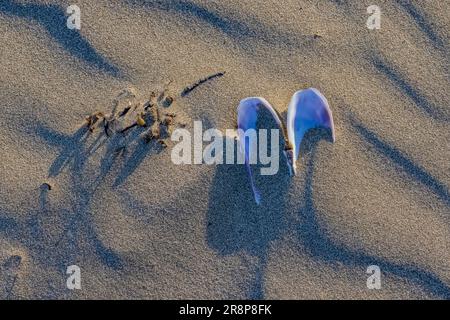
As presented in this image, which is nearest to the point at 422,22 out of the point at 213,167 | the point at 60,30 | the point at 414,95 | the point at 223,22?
the point at 414,95

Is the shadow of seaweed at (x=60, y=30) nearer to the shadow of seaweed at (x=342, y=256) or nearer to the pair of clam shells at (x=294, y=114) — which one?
the pair of clam shells at (x=294, y=114)

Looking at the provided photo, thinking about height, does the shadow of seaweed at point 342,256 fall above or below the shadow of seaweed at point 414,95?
below

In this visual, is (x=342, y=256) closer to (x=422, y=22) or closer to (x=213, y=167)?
(x=213, y=167)

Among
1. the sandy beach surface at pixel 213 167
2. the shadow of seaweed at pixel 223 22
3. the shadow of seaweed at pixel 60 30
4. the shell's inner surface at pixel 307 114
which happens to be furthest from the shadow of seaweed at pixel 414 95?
the shadow of seaweed at pixel 60 30

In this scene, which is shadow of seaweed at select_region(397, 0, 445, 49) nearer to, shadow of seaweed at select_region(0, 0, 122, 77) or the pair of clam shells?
the pair of clam shells

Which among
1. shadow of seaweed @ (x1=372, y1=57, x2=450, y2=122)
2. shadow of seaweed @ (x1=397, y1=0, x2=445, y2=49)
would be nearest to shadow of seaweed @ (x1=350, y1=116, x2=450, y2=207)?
shadow of seaweed @ (x1=372, y1=57, x2=450, y2=122)
